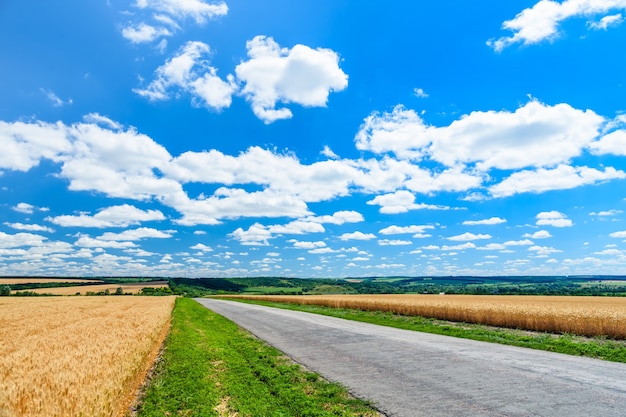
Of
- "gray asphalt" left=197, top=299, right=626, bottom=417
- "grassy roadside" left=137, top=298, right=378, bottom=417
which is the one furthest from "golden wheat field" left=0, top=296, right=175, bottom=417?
"gray asphalt" left=197, top=299, right=626, bottom=417

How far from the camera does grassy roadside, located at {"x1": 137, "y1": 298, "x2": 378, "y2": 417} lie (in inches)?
322

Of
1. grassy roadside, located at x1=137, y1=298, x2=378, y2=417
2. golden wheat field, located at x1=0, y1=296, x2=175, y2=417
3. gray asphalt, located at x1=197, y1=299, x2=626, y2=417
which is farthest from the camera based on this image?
grassy roadside, located at x1=137, y1=298, x2=378, y2=417

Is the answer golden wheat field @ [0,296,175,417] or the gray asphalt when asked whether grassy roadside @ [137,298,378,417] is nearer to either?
the gray asphalt

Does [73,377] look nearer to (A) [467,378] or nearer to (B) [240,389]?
(B) [240,389]

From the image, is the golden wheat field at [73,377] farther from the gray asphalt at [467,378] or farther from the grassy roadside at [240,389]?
the gray asphalt at [467,378]

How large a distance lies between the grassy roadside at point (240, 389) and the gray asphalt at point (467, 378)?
0.66m

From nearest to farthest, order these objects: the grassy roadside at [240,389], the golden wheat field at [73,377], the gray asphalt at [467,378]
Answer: the golden wheat field at [73,377] < the gray asphalt at [467,378] < the grassy roadside at [240,389]

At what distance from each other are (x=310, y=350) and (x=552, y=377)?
901 centimetres

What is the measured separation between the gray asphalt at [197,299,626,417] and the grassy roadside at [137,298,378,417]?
663mm

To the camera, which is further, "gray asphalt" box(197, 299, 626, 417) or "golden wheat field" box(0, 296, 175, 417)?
"gray asphalt" box(197, 299, 626, 417)

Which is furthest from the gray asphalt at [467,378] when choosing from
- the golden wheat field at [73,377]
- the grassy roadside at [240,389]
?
the golden wheat field at [73,377]

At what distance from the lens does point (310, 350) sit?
15.9m

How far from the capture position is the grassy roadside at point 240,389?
8188mm

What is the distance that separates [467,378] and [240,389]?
19.8 feet
